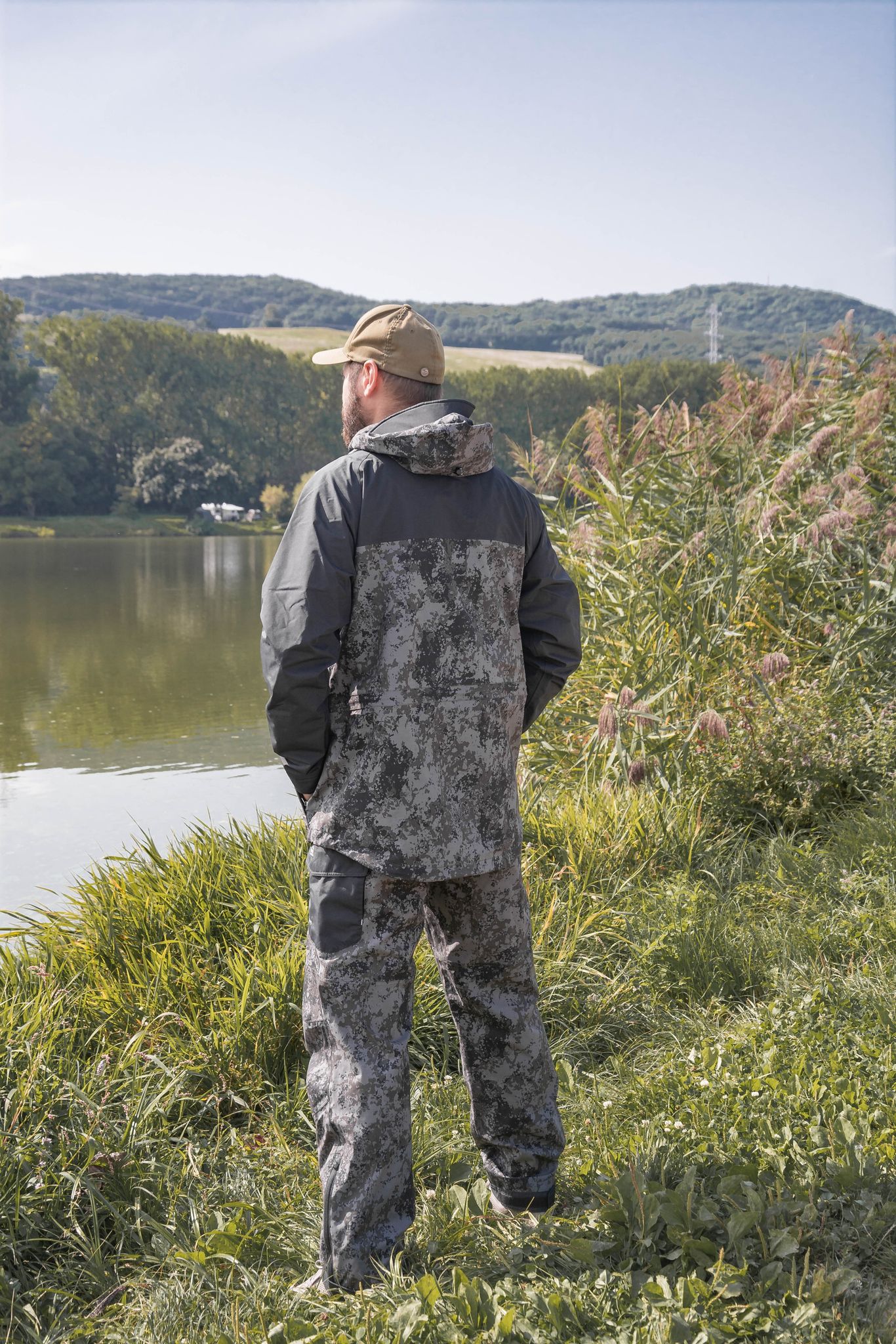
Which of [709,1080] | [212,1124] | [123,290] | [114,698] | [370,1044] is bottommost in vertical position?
[114,698]

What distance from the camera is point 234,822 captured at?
434 cm

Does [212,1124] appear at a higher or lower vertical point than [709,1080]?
lower

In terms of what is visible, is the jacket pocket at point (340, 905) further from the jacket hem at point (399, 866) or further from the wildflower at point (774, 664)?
the wildflower at point (774, 664)

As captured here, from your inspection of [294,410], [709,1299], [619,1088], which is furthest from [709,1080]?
[294,410]

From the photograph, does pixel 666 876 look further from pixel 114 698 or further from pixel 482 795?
pixel 114 698

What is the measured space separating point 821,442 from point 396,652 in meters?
4.19

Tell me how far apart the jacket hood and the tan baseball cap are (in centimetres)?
15

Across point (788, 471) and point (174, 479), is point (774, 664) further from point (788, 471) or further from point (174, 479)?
point (174, 479)

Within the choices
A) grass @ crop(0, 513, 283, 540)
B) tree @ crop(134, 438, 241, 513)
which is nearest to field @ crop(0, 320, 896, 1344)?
grass @ crop(0, 513, 283, 540)

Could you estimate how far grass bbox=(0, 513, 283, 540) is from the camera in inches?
1919

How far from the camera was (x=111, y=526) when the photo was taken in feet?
172

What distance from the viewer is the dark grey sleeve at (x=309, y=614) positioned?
1.94 meters

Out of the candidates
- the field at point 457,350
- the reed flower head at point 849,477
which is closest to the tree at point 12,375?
the field at point 457,350

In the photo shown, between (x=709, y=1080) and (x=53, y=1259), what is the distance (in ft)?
5.13
